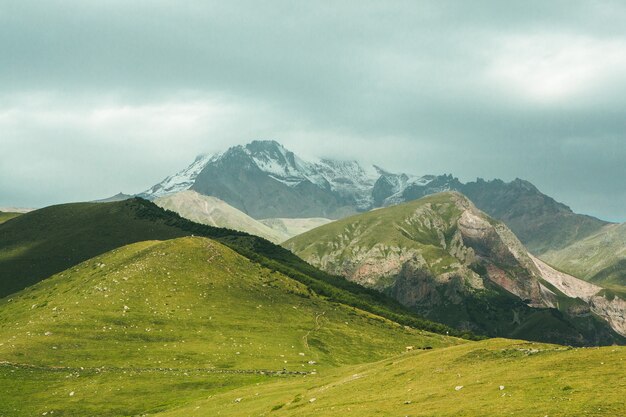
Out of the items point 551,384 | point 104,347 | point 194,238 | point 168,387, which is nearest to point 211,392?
point 168,387

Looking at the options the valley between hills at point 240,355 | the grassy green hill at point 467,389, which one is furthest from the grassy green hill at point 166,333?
the grassy green hill at point 467,389

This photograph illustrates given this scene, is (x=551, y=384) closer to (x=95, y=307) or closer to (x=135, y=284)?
(x=95, y=307)

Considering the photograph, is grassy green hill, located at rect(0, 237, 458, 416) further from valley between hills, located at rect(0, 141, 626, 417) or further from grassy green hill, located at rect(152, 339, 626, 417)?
grassy green hill, located at rect(152, 339, 626, 417)

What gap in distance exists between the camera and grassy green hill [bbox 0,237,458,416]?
86875mm

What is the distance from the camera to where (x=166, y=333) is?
11494 centimetres

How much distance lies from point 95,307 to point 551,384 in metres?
93.9

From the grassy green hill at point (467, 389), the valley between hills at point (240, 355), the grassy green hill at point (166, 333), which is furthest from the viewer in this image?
the grassy green hill at point (166, 333)

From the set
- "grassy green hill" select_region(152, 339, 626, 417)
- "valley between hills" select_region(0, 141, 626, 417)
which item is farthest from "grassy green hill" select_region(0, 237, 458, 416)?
"grassy green hill" select_region(152, 339, 626, 417)

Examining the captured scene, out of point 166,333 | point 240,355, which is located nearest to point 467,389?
point 240,355

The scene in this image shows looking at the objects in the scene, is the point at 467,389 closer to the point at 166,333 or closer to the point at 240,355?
the point at 240,355

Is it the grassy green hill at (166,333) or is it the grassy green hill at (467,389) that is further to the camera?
the grassy green hill at (166,333)

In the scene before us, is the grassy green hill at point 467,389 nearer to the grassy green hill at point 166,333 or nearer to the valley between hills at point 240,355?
the valley between hills at point 240,355

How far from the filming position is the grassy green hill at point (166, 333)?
86.9 meters

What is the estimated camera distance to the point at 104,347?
345 feet
